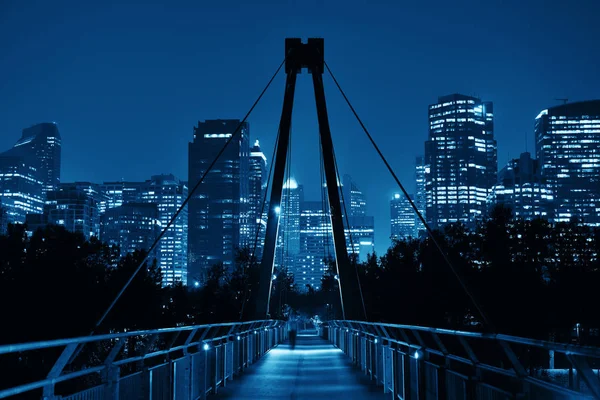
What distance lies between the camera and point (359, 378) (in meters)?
17.7

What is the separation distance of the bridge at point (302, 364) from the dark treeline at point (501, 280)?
17486 mm

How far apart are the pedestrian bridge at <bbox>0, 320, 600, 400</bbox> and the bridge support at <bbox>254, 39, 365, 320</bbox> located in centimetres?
594

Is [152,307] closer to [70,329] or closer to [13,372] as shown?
[70,329]

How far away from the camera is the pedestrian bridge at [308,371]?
19.8 feet

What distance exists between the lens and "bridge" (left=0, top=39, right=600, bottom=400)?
6293 millimetres

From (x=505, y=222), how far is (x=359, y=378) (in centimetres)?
4633

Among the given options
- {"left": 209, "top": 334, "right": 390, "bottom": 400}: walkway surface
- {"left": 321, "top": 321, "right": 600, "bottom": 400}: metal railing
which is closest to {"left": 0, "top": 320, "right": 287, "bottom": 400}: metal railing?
{"left": 209, "top": 334, "right": 390, "bottom": 400}: walkway surface

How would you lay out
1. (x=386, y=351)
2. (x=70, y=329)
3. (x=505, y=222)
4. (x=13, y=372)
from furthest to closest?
(x=505, y=222)
(x=70, y=329)
(x=13, y=372)
(x=386, y=351)

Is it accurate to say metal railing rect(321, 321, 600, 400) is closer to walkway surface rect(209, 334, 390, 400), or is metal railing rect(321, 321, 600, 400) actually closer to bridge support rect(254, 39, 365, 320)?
walkway surface rect(209, 334, 390, 400)

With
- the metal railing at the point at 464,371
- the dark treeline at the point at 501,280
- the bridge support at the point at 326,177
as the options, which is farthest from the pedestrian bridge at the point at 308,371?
the dark treeline at the point at 501,280

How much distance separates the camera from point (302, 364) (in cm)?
2339

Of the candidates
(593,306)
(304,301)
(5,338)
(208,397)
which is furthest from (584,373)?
(304,301)

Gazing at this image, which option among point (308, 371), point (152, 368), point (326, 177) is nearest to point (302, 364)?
point (308, 371)

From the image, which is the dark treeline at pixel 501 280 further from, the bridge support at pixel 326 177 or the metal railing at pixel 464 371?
the metal railing at pixel 464 371
